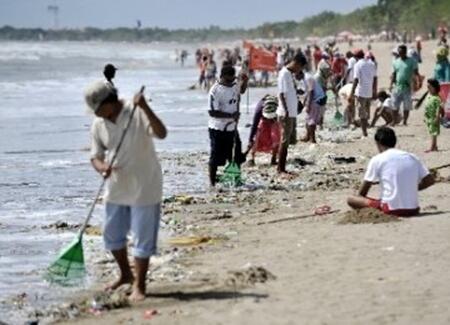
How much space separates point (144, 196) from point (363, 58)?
13176 millimetres

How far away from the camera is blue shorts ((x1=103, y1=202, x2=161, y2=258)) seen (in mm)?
7273

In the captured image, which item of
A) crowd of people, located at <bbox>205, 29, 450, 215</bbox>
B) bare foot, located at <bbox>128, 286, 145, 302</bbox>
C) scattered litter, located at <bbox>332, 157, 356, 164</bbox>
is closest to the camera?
bare foot, located at <bbox>128, 286, 145, 302</bbox>

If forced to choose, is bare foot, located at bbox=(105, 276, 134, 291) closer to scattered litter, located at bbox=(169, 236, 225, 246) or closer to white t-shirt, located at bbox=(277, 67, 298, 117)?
scattered litter, located at bbox=(169, 236, 225, 246)

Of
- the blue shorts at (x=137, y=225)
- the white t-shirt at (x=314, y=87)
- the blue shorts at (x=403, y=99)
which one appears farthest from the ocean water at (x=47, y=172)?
the blue shorts at (x=403, y=99)

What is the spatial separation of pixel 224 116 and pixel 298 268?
5172 millimetres

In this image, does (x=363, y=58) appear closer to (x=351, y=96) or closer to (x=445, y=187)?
(x=351, y=96)


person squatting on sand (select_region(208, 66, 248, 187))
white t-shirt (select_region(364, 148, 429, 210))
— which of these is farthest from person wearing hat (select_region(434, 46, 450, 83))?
white t-shirt (select_region(364, 148, 429, 210))

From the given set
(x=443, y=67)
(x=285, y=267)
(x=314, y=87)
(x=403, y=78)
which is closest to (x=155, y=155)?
(x=285, y=267)

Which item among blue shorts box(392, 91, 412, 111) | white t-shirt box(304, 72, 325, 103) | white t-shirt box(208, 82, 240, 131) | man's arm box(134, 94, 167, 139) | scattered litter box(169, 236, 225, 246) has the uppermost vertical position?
man's arm box(134, 94, 167, 139)

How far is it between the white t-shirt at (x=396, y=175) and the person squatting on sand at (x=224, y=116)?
12.4 feet

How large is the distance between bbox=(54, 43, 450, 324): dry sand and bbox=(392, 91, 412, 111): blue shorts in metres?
8.19

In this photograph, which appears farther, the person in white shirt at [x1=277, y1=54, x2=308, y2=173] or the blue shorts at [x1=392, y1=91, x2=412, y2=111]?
the blue shorts at [x1=392, y1=91, x2=412, y2=111]

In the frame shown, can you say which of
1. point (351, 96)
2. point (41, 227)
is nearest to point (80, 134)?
point (351, 96)

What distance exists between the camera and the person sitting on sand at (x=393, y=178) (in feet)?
31.3
